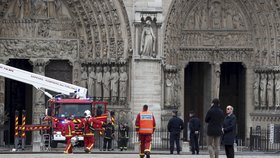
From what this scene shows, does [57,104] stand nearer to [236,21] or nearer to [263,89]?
[263,89]

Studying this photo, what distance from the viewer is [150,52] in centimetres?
4825

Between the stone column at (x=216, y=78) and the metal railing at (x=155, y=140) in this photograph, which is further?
the stone column at (x=216, y=78)

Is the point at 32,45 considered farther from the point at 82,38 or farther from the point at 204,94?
the point at 204,94

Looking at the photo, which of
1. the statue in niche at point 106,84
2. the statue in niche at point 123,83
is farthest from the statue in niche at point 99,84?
the statue in niche at point 123,83

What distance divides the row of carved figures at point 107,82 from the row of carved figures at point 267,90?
6403 millimetres

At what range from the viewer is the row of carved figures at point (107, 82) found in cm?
4862

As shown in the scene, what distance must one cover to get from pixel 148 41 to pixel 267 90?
6.34 meters

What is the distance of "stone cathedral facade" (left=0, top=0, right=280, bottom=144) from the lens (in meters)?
48.4

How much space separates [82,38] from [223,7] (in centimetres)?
683

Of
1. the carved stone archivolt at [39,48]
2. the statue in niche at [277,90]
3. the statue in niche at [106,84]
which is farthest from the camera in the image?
the statue in niche at [277,90]

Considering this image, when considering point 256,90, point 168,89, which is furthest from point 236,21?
point 168,89

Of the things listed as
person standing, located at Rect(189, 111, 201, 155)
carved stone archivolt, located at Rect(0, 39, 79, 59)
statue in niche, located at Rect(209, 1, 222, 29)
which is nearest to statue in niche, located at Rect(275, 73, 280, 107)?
statue in niche, located at Rect(209, 1, 222, 29)

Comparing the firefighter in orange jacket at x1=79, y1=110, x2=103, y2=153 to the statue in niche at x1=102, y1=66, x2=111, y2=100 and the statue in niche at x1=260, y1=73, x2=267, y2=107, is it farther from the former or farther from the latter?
the statue in niche at x1=260, y1=73, x2=267, y2=107

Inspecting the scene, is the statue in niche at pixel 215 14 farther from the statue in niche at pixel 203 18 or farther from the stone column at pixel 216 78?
the stone column at pixel 216 78
